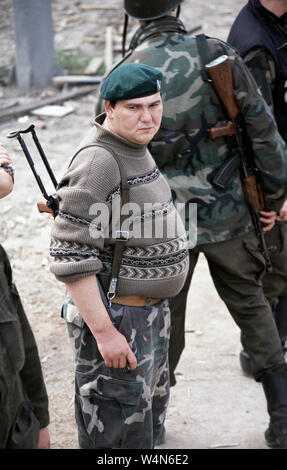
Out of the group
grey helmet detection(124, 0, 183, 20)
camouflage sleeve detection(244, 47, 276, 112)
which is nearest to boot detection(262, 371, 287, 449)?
camouflage sleeve detection(244, 47, 276, 112)

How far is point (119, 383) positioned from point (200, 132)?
4.06 ft

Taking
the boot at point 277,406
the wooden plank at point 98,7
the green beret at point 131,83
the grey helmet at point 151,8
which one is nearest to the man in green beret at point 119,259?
the green beret at point 131,83

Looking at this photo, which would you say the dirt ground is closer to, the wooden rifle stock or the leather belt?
the leather belt

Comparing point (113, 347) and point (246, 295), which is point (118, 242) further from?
point (246, 295)

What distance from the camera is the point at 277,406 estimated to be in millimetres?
3404

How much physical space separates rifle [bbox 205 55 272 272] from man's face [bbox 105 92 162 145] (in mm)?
626

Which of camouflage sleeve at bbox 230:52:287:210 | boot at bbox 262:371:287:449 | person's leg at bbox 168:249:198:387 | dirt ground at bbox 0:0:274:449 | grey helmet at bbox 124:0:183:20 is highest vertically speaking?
grey helmet at bbox 124:0:183:20

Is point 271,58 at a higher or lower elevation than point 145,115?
lower

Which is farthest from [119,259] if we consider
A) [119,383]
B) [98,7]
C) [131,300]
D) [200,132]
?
[98,7]

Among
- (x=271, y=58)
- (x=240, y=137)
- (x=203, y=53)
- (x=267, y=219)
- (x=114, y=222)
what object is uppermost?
(x=203, y=53)

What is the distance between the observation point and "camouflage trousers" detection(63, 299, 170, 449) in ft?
8.32
